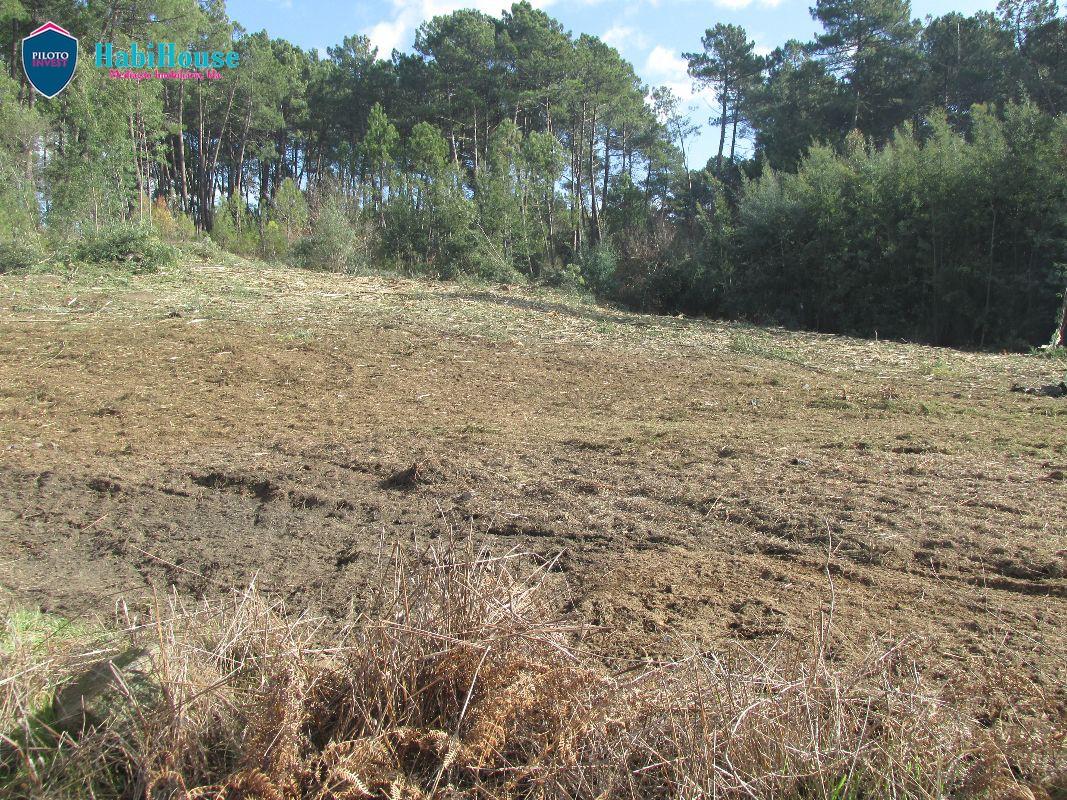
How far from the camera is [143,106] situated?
20469 millimetres

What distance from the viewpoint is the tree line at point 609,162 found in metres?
15.2

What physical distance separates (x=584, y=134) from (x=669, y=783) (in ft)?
125

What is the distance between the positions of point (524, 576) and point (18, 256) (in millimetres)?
12772

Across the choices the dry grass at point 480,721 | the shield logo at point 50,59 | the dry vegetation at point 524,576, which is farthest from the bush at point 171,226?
the dry grass at point 480,721

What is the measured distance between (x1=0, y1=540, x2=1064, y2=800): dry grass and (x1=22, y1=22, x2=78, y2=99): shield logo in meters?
18.3

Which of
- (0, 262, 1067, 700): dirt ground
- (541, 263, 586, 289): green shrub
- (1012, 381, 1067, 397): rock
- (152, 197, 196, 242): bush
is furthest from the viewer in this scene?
(541, 263, 586, 289): green shrub

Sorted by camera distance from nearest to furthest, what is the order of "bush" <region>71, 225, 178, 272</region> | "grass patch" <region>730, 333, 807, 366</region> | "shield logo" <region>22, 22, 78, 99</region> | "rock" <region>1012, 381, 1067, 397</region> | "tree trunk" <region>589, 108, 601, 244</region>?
1. "rock" <region>1012, 381, 1067, 397</region>
2. "grass patch" <region>730, 333, 807, 366</region>
3. "bush" <region>71, 225, 178, 272</region>
4. "shield logo" <region>22, 22, 78, 99</region>
5. "tree trunk" <region>589, 108, 601, 244</region>

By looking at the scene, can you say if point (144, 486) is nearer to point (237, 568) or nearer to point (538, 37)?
point (237, 568)

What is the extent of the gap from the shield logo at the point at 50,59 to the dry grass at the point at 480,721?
18299 mm

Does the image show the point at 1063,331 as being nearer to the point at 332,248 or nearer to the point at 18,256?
the point at 332,248

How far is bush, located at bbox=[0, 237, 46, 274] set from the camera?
12.2 meters

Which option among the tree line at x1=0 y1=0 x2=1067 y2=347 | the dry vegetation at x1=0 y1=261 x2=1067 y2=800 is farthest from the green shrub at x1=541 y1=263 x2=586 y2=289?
the dry vegetation at x1=0 y1=261 x2=1067 y2=800

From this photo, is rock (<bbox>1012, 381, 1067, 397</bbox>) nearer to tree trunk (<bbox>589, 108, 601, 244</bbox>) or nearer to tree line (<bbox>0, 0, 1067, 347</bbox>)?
tree line (<bbox>0, 0, 1067, 347</bbox>)

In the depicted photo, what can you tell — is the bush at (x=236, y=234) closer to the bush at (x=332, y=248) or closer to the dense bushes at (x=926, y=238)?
the bush at (x=332, y=248)
